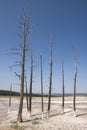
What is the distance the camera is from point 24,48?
26.5 m

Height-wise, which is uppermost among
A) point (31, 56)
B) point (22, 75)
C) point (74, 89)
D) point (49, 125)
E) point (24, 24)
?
point (24, 24)

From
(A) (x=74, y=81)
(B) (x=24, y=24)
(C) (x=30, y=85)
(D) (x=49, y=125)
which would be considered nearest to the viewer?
(D) (x=49, y=125)

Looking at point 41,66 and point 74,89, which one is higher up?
point 41,66

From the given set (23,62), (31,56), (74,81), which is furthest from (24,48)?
(74,81)

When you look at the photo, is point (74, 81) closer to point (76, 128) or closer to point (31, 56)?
point (31, 56)

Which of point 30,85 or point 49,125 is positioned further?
point 30,85

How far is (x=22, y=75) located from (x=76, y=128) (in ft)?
27.3

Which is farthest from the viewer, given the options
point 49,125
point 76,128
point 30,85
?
point 30,85

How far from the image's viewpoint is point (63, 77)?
32750 millimetres

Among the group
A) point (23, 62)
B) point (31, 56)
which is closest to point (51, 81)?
point (31, 56)

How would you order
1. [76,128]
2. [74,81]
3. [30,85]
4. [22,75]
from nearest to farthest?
[76,128]
[22,75]
[74,81]
[30,85]

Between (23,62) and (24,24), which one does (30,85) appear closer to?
(23,62)

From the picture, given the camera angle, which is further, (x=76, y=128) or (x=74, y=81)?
(x=74, y=81)

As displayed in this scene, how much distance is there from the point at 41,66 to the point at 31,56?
7.95ft
